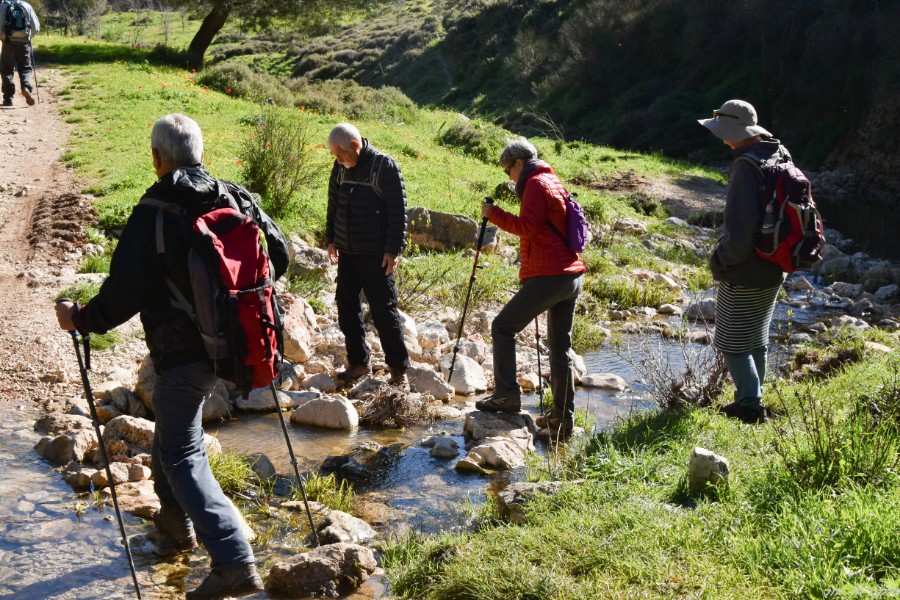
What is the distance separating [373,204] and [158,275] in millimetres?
3522

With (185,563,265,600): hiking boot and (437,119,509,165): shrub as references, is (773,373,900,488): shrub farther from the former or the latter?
(437,119,509,165): shrub

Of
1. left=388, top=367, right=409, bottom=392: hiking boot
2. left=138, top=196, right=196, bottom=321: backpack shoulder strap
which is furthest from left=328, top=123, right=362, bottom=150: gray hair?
left=138, top=196, right=196, bottom=321: backpack shoulder strap

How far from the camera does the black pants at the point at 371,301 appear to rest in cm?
763

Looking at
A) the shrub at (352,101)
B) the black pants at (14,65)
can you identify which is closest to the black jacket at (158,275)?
the black pants at (14,65)

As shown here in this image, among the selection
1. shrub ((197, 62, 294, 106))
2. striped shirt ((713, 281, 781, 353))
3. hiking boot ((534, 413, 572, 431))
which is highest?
shrub ((197, 62, 294, 106))

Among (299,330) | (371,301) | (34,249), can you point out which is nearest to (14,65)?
(34,249)

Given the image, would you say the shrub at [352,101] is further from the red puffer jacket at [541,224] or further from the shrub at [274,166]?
the red puffer jacket at [541,224]

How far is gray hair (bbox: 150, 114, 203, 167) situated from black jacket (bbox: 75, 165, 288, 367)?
2.8 inches

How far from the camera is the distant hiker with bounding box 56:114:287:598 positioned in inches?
156

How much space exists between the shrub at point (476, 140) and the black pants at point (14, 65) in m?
9.46

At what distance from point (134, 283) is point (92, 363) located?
14.0ft

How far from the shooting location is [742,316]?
6.12 metres

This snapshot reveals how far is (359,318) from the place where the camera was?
8102 mm

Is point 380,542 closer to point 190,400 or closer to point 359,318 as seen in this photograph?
point 190,400
